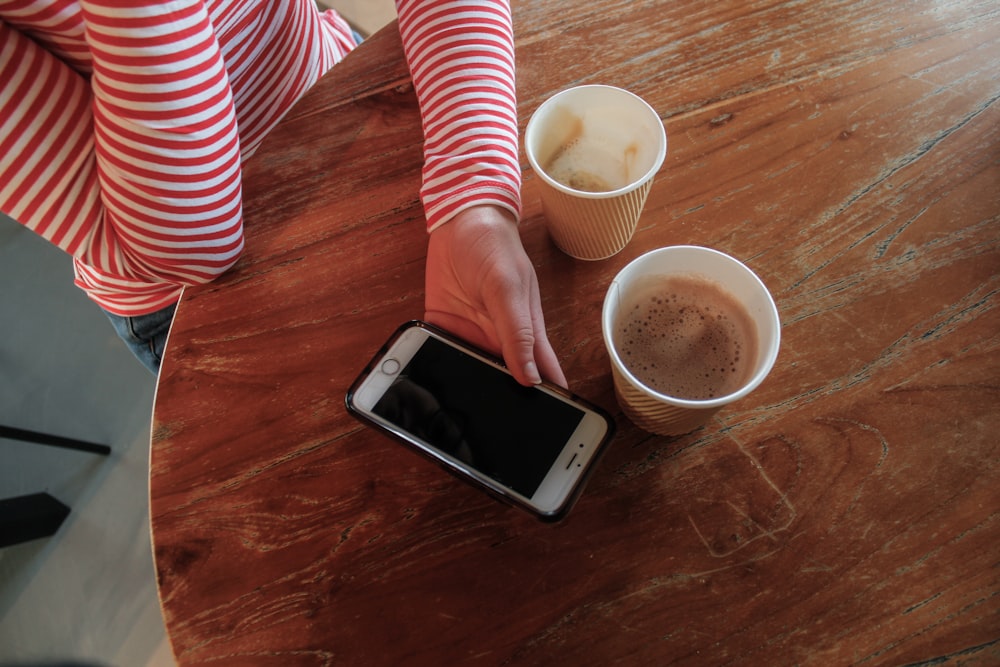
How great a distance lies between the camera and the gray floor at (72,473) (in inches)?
49.1

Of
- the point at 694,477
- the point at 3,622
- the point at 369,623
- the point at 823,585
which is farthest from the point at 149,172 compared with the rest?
the point at 3,622

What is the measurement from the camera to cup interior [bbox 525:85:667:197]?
52 cm

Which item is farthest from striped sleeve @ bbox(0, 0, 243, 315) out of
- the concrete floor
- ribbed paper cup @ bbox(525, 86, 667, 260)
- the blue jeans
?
the concrete floor

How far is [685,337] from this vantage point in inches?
19.3

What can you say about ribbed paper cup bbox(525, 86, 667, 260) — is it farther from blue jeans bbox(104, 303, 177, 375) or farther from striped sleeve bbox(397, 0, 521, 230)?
blue jeans bbox(104, 303, 177, 375)

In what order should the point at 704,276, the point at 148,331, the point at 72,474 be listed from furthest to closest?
1. the point at 72,474
2. the point at 148,331
3. the point at 704,276

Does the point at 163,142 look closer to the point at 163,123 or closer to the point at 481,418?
the point at 163,123

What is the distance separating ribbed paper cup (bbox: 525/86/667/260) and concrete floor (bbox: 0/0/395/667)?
124 cm

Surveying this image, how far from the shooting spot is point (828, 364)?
52 centimetres

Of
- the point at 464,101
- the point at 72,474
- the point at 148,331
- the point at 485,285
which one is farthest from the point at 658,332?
the point at 72,474

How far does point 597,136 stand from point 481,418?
289mm

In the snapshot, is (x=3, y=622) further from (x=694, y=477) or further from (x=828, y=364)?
(x=828, y=364)

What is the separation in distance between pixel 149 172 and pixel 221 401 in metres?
0.23

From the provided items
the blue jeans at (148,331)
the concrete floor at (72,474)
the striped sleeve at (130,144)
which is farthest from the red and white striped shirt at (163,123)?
the concrete floor at (72,474)
